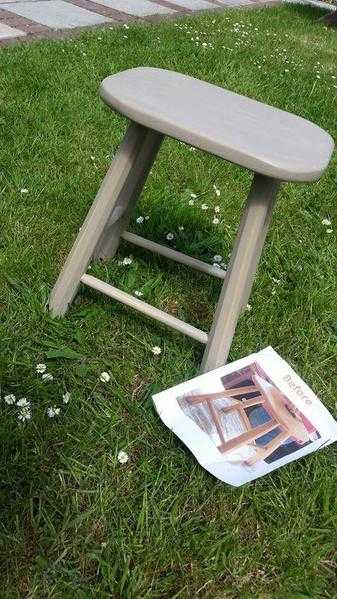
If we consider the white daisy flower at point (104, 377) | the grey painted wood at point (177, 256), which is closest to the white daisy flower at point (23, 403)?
the white daisy flower at point (104, 377)

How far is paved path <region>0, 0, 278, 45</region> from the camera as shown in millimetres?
3898

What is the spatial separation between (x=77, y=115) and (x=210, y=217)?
0.96 metres

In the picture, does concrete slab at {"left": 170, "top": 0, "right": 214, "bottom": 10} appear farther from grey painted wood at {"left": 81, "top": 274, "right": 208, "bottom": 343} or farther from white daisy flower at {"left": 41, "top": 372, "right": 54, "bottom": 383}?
white daisy flower at {"left": 41, "top": 372, "right": 54, "bottom": 383}

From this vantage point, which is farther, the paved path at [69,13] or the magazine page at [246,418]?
the paved path at [69,13]

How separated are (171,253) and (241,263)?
438 millimetres

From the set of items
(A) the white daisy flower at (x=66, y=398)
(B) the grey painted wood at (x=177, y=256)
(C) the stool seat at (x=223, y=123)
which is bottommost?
(A) the white daisy flower at (x=66, y=398)

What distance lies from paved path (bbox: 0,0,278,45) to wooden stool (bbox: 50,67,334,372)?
94.8 inches

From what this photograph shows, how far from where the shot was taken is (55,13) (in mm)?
4320

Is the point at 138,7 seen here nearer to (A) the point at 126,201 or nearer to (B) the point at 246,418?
(A) the point at 126,201

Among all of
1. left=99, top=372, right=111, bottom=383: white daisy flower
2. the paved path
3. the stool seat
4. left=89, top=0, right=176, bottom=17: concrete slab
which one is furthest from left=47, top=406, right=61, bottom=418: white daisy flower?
left=89, top=0, right=176, bottom=17: concrete slab

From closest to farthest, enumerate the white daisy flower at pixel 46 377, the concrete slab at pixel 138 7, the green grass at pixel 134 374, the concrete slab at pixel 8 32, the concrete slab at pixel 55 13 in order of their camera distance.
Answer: the green grass at pixel 134 374
the white daisy flower at pixel 46 377
the concrete slab at pixel 8 32
the concrete slab at pixel 55 13
the concrete slab at pixel 138 7

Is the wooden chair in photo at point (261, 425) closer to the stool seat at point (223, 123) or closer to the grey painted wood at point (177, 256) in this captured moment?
the grey painted wood at point (177, 256)

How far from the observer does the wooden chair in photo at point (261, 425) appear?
4.88 feet

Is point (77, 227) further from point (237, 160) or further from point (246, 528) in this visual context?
point (246, 528)
